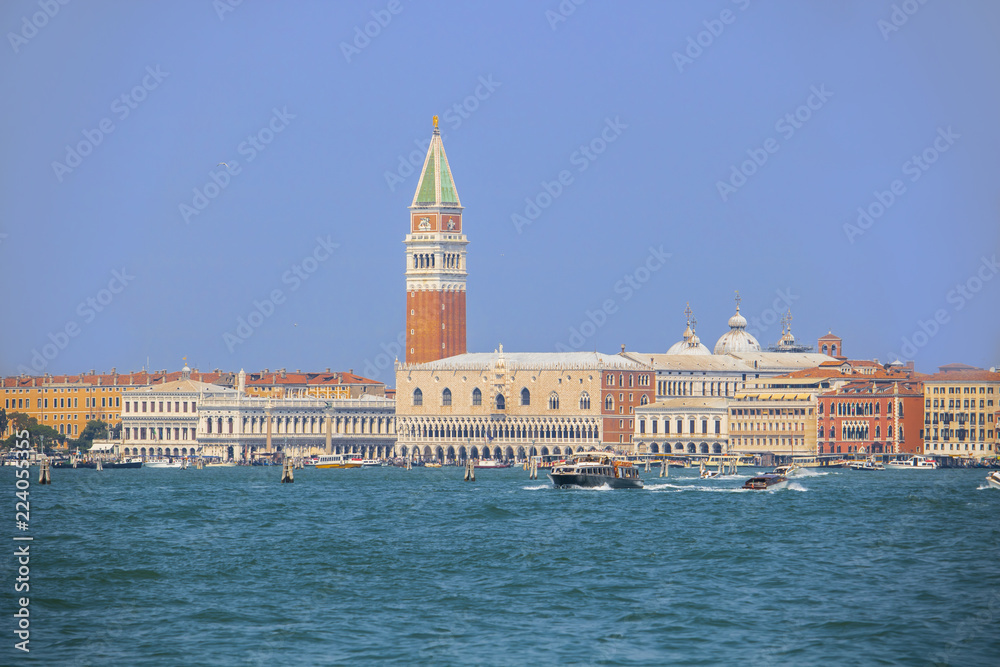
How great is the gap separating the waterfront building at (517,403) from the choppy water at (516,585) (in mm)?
83779

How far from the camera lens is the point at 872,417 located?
139 metres

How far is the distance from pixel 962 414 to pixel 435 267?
47400 millimetres

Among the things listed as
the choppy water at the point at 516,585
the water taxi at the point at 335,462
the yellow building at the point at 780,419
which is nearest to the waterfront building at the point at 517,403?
the yellow building at the point at 780,419

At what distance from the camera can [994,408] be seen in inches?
5162

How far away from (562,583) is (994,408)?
96.7 meters

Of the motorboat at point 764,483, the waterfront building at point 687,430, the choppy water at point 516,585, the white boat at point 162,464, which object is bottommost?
the choppy water at point 516,585

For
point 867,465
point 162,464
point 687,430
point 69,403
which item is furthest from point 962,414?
point 69,403

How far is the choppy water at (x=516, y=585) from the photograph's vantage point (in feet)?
103

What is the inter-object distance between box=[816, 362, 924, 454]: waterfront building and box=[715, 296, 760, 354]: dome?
2797 centimetres

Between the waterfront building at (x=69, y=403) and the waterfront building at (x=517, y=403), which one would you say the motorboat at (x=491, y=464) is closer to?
the waterfront building at (x=517, y=403)

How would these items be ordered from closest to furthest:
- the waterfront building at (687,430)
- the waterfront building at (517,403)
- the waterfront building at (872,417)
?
the waterfront building at (872,417)
the waterfront building at (687,430)
the waterfront building at (517,403)

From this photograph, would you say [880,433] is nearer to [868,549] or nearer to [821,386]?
[821,386]

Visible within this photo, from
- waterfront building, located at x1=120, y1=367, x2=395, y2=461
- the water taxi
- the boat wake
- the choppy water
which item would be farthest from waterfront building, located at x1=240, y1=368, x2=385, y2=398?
the choppy water

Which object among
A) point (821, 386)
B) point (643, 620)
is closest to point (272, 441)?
point (821, 386)
